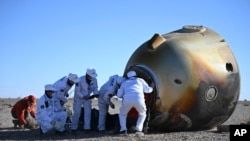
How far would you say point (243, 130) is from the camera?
10188 millimetres

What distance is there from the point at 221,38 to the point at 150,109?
3573 millimetres

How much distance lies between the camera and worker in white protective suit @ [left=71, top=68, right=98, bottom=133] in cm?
1548

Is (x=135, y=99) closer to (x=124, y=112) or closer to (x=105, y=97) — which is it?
(x=124, y=112)

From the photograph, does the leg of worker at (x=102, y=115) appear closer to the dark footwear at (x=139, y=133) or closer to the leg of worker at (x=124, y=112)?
the leg of worker at (x=124, y=112)

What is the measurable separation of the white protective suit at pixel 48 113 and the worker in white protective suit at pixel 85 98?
0.56 m

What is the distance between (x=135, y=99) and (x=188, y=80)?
65.4 inches

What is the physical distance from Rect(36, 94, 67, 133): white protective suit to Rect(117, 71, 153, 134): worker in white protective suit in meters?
2.34

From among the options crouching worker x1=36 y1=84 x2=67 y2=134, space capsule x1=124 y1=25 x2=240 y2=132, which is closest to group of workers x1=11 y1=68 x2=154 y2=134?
crouching worker x1=36 y1=84 x2=67 y2=134

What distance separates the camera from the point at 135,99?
44.0 feet

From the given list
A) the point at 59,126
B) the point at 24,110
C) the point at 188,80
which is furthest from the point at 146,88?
the point at 24,110

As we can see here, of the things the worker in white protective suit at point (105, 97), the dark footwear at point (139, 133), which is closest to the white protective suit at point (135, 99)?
the dark footwear at point (139, 133)

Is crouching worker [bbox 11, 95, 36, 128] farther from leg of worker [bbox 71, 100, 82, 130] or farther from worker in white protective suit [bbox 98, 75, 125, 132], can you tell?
worker in white protective suit [bbox 98, 75, 125, 132]

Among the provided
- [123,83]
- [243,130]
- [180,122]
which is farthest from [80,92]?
[243,130]

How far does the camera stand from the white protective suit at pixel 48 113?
1452 centimetres
